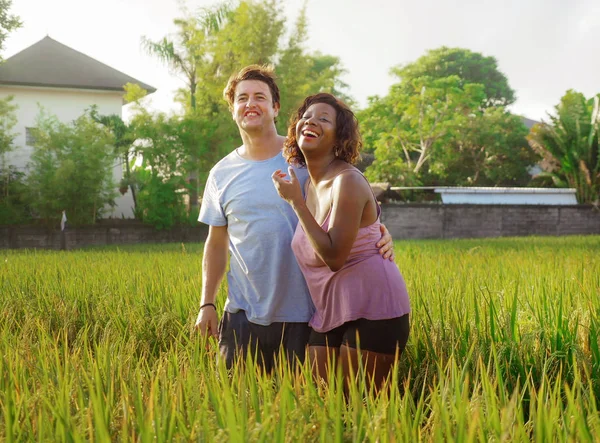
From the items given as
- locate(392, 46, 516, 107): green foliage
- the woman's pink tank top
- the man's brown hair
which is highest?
locate(392, 46, 516, 107): green foliage

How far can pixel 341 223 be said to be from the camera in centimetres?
229

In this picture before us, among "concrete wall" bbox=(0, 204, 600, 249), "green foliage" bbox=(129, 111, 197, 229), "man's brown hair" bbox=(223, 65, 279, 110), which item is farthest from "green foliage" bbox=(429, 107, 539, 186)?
"man's brown hair" bbox=(223, 65, 279, 110)

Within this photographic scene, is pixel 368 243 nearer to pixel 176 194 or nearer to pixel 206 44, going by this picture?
pixel 176 194

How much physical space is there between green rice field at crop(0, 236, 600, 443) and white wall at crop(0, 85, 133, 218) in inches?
663

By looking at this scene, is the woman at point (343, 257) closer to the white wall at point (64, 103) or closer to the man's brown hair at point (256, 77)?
the man's brown hair at point (256, 77)

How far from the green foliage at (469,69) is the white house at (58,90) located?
2213 centimetres

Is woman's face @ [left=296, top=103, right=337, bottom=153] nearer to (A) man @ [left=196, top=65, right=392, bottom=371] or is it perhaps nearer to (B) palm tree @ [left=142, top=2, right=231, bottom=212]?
(A) man @ [left=196, top=65, right=392, bottom=371]

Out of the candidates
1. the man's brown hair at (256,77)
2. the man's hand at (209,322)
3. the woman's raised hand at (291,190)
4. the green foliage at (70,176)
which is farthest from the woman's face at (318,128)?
the green foliage at (70,176)

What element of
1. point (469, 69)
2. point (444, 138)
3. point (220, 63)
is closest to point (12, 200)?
point (220, 63)

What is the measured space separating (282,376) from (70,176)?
1420cm

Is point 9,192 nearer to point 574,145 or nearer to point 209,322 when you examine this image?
point 209,322

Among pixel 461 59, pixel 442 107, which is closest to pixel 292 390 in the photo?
pixel 442 107

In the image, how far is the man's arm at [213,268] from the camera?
3180 millimetres

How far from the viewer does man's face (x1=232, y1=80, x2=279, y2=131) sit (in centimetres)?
300
